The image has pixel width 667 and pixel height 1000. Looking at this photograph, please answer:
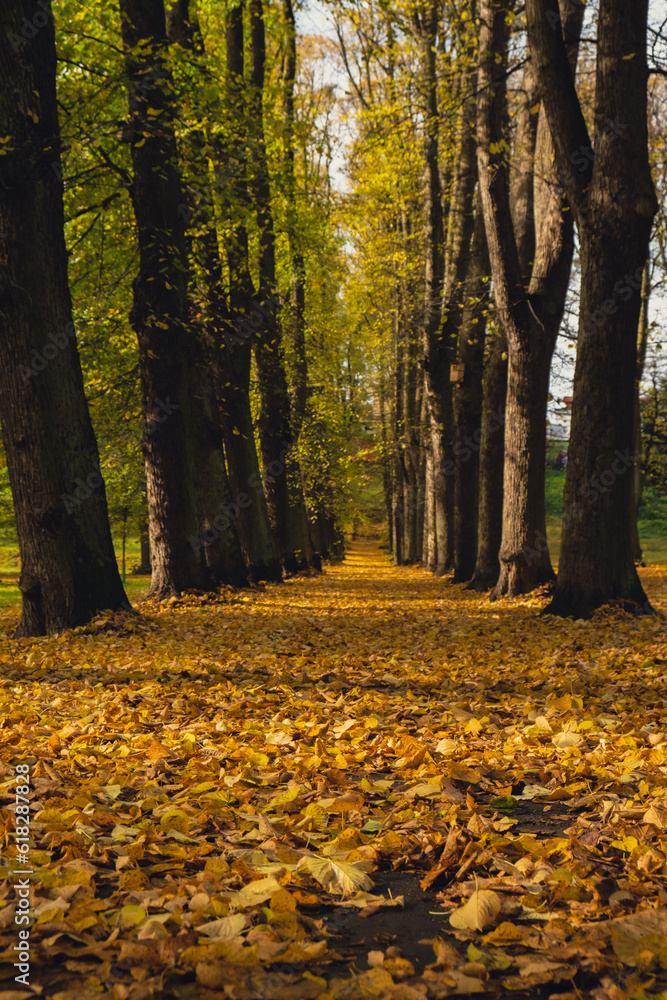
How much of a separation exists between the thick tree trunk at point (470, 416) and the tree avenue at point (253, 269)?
0.20 feet

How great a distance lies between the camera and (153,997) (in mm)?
1612

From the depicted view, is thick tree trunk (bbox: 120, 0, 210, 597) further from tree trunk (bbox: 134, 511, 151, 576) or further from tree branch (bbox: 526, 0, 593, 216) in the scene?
tree trunk (bbox: 134, 511, 151, 576)

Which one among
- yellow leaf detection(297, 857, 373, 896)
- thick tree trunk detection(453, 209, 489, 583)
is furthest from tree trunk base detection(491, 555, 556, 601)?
yellow leaf detection(297, 857, 373, 896)

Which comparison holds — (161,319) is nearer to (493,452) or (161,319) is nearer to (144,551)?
(493,452)

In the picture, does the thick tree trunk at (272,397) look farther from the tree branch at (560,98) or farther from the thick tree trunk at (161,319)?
the tree branch at (560,98)

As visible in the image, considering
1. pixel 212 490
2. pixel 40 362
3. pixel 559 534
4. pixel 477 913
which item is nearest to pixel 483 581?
pixel 212 490

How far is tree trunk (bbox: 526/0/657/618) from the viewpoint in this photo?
23.7ft

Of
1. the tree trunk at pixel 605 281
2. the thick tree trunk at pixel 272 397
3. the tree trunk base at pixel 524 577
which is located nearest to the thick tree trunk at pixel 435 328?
the thick tree trunk at pixel 272 397

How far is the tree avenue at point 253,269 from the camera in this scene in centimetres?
709

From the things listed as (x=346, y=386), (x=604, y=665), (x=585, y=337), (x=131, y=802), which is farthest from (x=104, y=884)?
(x=346, y=386)

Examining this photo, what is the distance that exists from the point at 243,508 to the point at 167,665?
352 inches

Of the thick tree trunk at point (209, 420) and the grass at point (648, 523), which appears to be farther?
the grass at point (648, 523)

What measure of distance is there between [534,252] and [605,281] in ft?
14.0

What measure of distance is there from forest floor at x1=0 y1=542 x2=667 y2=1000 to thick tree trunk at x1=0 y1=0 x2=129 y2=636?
172 cm
